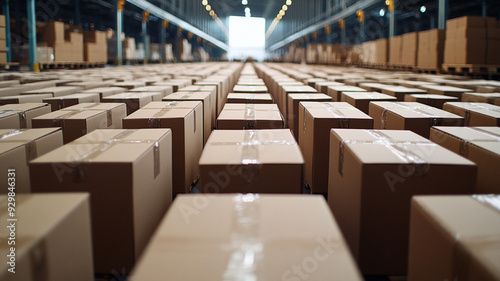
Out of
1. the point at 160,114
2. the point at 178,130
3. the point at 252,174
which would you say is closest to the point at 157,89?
the point at 160,114

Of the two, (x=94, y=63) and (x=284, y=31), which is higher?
(x=284, y=31)

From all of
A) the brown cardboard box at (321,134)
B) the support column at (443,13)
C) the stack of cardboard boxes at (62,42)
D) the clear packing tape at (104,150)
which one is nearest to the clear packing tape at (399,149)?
the brown cardboard box at (321,134)

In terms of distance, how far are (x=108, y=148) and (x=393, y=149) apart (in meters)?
1.18


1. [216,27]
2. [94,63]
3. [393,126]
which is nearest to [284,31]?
[216,27]

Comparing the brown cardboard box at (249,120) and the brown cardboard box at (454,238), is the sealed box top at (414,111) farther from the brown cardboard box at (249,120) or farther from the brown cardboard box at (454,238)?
the brown cardboard box at (454,238)

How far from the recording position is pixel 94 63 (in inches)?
465

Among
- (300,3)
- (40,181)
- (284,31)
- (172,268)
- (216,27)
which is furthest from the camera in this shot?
(216,27)

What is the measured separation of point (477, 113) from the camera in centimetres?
252

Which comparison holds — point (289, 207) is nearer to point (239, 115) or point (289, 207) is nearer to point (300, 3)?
point (239, 115)

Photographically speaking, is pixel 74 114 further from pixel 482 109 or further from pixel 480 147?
pixel 482 109

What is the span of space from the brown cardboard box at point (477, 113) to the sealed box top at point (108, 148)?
1.96 m

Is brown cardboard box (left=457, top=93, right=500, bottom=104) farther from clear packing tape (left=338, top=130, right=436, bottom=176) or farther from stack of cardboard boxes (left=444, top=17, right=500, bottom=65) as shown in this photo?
stack of cardboard boxes (left=444, top=17, right=500, bottom=65)

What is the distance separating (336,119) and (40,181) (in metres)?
1.60

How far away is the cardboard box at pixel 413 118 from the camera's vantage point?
2.34 m
